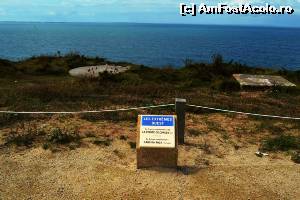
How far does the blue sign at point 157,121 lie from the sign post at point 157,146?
0.9 inches

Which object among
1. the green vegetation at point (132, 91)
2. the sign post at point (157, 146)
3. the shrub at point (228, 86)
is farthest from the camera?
the shrub at point (228, 86)

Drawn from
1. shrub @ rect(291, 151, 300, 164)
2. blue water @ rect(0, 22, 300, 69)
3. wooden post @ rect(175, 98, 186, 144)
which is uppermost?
wooden post @ rect(175, 98, 186, 144)

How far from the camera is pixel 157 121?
6387 mm

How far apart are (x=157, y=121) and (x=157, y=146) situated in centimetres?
50

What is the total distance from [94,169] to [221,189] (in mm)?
2060

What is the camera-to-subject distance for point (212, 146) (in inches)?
289

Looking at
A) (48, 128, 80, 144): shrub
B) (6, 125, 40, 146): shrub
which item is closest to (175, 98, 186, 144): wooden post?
(48, 128, 80, 144): shrub

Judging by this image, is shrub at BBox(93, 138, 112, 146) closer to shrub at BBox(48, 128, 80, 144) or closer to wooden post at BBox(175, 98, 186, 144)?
shrub at BBox(48, 128, 80, 144)

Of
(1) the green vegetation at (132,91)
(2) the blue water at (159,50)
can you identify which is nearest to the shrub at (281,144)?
(1) the green vegetation at (132,91)

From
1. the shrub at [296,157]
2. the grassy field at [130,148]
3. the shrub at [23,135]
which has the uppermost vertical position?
the shrub at [23,135]

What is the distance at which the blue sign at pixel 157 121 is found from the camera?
Answer: 6348mm

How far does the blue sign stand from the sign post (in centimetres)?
2

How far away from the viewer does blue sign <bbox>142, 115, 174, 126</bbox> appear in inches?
250

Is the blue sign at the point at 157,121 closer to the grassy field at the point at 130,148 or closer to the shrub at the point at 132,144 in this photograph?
the grassy field at the point at 130,148
